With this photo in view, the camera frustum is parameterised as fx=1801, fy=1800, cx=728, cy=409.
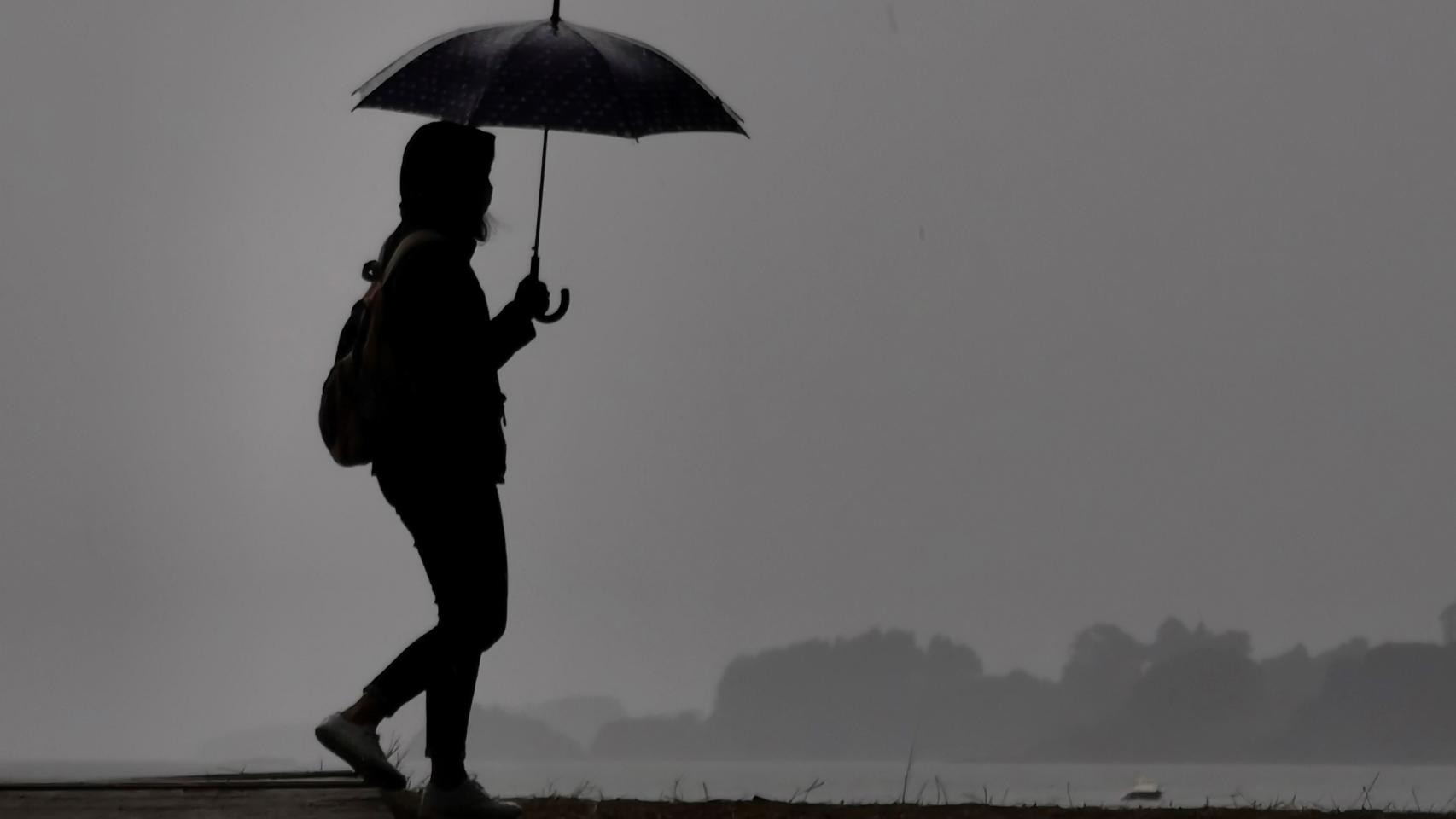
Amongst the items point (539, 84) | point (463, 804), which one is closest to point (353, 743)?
point (463, 804)

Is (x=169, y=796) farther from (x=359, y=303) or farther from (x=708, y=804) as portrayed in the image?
(x=708, y=804)

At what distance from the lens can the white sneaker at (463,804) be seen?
583cm

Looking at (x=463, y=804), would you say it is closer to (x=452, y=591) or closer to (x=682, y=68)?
(x=452, y=591)

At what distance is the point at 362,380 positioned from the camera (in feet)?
18.9

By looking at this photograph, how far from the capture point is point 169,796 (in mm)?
6516

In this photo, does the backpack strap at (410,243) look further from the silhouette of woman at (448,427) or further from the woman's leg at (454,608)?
the woman's leg at (454,608)

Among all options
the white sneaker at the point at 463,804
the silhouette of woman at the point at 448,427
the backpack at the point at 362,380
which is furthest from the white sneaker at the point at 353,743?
the backpack at the point at 362,380

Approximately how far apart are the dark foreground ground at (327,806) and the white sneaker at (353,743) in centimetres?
14

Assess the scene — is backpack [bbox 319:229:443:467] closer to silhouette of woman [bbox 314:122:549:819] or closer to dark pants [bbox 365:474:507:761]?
silhouette of woman [bbox 314:122:549:819]

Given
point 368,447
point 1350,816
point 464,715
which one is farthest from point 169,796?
point 1350,816

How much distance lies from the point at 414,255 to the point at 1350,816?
217 inches

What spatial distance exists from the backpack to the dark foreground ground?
4.10 ft

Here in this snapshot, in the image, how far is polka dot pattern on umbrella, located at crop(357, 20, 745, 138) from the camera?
5.94 metres

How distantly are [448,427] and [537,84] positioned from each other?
1.22 meters
